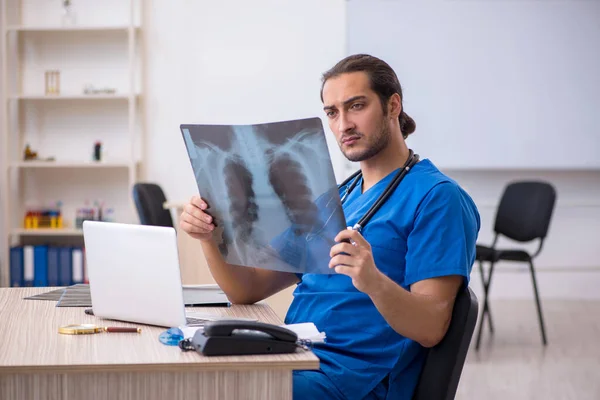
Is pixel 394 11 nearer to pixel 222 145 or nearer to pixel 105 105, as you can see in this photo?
pixel 105 105

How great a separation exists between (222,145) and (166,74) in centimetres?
409

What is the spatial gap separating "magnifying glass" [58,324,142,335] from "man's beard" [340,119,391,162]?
587mm

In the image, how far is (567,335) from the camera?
4320 mm

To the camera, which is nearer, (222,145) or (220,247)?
(222,145)

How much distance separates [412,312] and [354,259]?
170 millimetres

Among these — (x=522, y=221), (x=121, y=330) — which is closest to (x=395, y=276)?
(x=121, y=330)

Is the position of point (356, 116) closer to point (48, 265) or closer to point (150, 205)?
point (150, 205)

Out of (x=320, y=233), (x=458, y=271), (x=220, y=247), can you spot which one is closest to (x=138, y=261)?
(x=220, y=247)

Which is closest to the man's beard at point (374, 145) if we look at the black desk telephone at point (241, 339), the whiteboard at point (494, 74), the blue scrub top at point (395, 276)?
the blue scrub top at point (395, 276)

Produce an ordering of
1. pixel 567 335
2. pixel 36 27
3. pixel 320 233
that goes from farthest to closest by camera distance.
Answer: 1. pixel 36 27
2. pixel 567 335
3. pixel 320 233

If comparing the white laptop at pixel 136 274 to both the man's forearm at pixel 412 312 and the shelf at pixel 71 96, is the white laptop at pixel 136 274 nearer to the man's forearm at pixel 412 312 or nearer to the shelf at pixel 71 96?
the man's forearm at pixel 412 312

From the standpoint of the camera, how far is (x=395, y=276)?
154cm

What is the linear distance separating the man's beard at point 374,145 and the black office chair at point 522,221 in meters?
2.58

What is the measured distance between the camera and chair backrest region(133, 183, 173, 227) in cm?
379
